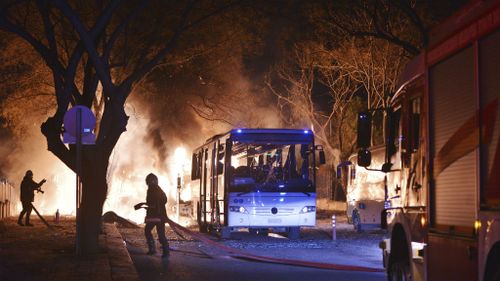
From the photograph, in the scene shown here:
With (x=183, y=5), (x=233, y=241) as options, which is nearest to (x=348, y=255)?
(x=233, y=241)

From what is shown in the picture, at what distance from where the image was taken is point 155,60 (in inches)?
691

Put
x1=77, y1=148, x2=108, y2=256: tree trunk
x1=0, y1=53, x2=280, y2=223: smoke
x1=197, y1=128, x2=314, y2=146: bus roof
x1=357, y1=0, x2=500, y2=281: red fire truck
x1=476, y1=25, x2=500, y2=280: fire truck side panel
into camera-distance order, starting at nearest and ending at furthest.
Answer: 1. x1=476, y1=25, x2=500, y2=280: fire truck side panel
2. x1=357, y1=0, x2=500, y2=281: red fire truck
3. x1=77, y1=148, x2=108, y2=256: tree trunk
4. x1=197, y1=128, x2=314, y2=146: bus roof
5. x1=0, y1=53, x2=280, y2=223: smoke

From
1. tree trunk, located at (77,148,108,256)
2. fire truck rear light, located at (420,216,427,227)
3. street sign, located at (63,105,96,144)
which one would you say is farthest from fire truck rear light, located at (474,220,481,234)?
tree trunk, located at (77,148,108,256)

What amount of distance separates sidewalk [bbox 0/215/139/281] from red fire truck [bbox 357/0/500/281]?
16.5 ft

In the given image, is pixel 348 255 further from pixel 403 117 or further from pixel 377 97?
pixel 377 97

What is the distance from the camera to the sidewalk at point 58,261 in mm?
12641

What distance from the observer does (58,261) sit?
14.8 m

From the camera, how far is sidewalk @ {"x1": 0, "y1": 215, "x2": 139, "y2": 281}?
1264cm

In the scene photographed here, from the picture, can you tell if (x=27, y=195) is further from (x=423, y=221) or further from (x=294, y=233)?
(x=423, y=221)

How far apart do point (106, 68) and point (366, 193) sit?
11718 millimetres

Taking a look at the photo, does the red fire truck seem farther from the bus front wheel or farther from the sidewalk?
the bus front wheel

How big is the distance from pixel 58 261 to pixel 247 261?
413 centimetres

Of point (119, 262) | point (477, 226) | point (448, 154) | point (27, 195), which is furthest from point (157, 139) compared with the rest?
point (477, 226)

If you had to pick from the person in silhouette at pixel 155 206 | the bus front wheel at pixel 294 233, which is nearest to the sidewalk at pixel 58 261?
the person in silhouette at pixel 155 206
